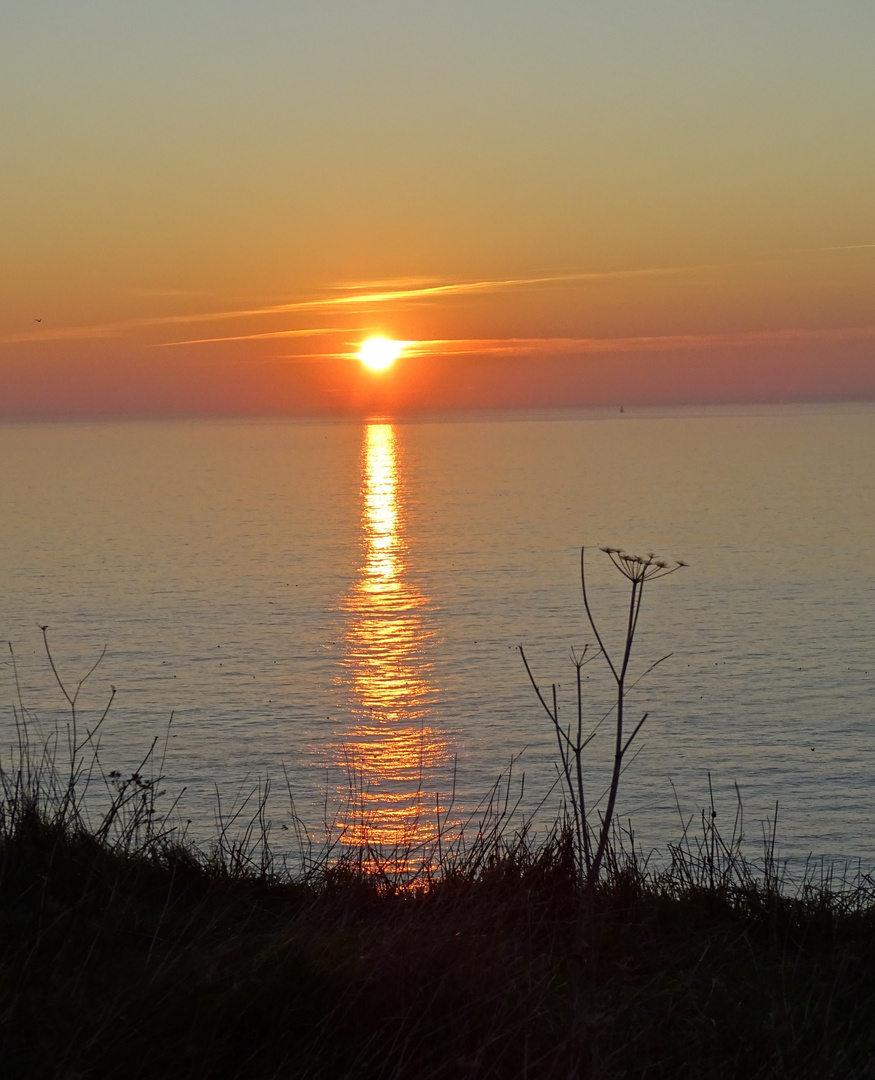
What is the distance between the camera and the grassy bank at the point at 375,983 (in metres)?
4.50

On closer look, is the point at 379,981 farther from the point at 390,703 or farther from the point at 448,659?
the point at 448,659

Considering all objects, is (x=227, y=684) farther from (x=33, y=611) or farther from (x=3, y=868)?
(x=3, y=868)

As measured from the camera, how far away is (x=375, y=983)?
16.7 feet

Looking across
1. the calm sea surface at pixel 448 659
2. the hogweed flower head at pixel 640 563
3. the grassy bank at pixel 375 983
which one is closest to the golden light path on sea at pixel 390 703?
the calm sea surface at pixel 448 659

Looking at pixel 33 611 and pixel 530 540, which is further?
pixel 530 540

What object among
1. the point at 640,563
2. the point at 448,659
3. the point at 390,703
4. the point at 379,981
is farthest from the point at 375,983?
the point at 448,659

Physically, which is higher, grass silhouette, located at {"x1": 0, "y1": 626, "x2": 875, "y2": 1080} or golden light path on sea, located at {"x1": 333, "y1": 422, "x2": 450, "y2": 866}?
grass silhouette, located at {"x1": 0, "y1": 626, "x2": 875, "y2": 1080}

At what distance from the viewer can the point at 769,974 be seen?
248 inches

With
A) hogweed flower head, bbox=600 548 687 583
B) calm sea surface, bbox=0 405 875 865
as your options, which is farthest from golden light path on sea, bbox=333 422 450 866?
hogweed flower head, bbox=600 548 687 583

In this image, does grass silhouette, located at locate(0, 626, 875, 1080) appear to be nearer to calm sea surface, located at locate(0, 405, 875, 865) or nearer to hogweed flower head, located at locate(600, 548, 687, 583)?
hogweed flower head, located at locate(600, 548, 687, 583)

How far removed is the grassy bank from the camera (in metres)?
4.50

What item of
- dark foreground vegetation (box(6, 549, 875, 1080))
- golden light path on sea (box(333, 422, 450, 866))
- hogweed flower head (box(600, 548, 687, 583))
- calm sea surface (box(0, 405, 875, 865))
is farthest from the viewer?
calm sea surface (box(0, 405, 875, 865))

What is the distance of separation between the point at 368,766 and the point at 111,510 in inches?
4899

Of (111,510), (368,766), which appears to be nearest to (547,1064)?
(368,766)
